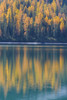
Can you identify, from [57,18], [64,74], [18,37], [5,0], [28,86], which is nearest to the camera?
[28,86]

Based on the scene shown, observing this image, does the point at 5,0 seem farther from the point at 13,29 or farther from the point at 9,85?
the point at 9,85

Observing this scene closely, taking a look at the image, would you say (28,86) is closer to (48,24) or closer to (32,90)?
(32,90)

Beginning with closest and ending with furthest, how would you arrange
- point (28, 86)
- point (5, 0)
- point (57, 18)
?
point (28, 86)
point (57, 18)
point (5, 0)

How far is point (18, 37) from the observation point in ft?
319

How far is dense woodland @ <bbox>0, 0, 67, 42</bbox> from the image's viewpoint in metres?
97.1

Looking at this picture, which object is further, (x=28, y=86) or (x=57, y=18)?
(x=57, y=18)

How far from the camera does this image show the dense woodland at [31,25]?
97.1 meters

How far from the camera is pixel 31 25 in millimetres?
101812

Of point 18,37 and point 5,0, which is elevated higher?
point 5,0

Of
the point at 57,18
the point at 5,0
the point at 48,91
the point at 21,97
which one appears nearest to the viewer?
the point at 21,97

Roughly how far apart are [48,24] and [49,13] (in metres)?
10.4

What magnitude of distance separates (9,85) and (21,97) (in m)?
2.61

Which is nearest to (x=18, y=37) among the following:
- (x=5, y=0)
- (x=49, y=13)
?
(x=49, y=13)

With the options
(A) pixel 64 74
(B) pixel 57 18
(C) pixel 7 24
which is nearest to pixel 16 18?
(C) pixel 7 24
